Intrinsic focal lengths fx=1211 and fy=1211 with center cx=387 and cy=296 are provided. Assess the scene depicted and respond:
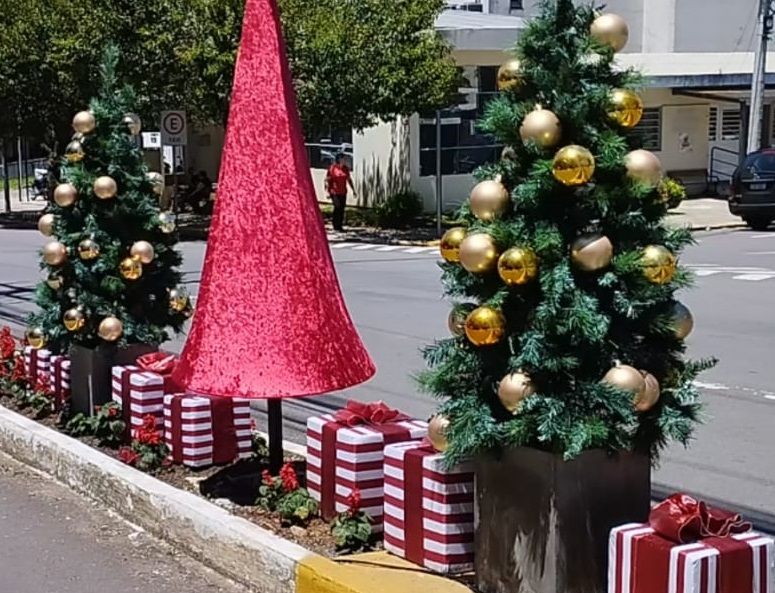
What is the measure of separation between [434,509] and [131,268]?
3615 mm

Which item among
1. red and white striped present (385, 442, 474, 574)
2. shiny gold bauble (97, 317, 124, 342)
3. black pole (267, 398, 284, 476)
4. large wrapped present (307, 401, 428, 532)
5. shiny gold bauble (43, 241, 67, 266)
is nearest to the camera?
red and white striped present (385, 442, 474, 574)

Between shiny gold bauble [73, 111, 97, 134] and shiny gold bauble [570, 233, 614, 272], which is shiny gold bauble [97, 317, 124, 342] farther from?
shiny gold bauble [570, 233, 614, 272]

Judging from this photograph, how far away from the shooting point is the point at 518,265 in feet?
14.8

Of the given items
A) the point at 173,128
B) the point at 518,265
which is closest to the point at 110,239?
the point at 518,265

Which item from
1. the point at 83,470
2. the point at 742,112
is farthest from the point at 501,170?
the point at 742,112

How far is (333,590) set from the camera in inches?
198

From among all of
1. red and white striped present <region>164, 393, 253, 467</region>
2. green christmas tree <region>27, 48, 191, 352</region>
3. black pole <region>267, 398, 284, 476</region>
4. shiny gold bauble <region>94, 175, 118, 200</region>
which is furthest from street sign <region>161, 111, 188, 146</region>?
black pole <region>267, 398, 284, 476</region>

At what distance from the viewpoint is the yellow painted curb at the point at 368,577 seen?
4.93 meters

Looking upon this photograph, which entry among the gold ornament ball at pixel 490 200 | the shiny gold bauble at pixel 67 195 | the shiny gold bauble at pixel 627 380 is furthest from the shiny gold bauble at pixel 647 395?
the shiny gold bauble at pixel 67 195

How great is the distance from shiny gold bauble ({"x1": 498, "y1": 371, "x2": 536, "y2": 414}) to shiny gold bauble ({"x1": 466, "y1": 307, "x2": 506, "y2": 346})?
164 millimetres

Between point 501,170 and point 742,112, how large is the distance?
31.3m

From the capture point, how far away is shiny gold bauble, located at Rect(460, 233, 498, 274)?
463cm

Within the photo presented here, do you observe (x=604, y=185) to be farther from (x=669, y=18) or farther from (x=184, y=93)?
(x=669, y=18)

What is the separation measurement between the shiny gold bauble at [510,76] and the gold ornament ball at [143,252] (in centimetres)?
377
